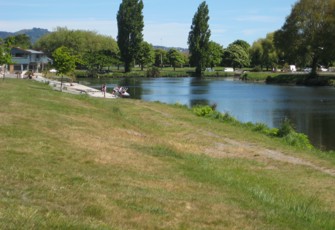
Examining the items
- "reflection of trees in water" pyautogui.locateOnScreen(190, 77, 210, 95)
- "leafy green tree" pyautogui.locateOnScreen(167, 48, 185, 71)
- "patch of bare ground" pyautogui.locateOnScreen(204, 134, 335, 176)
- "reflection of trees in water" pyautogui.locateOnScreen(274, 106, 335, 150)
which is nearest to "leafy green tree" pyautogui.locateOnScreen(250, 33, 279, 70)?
"leafy green tree" pyautogui.locateOnScreen(167, 48, 185, 71)

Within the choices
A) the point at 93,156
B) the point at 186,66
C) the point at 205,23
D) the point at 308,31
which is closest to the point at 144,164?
the point at 93,156

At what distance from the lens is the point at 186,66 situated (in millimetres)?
173250

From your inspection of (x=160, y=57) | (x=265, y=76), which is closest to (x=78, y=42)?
(x=160, y=57)

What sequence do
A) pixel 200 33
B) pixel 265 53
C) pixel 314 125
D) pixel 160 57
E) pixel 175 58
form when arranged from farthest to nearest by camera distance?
pixel 160 57 → pixel 175 58 → pixel 265 53 → pixel 200 33 → pixel 314 125

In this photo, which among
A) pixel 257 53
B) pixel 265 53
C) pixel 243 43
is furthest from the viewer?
pixel 243 43

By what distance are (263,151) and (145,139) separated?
4.53 meters

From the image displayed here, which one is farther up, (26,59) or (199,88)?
(26,59)

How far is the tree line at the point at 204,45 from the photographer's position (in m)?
91.3

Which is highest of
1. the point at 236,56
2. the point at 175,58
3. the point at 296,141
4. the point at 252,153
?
the point at 236,56

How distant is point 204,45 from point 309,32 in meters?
32.1

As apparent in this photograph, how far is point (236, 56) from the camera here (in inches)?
6206

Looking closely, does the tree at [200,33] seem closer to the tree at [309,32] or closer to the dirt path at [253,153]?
the tree at [309,32]

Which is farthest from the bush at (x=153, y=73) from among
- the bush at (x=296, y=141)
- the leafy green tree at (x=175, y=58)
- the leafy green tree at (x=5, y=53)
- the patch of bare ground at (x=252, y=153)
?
the patch of bare ground at (x=252, y=153)

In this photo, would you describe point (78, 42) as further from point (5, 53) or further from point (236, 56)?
point (5, 53)
